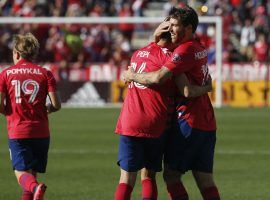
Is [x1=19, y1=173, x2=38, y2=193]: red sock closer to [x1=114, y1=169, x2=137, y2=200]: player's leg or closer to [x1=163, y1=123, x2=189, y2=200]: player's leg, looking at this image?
[x1=114, y1=169, x2=137, y2=200]: player's leg

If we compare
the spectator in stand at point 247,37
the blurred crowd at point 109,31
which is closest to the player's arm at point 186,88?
the blurred crowd at point 109,31

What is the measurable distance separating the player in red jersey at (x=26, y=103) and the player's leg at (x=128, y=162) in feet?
3.60

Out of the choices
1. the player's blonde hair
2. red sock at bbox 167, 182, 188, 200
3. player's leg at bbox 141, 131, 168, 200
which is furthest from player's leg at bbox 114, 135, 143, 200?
the player's blonde hair

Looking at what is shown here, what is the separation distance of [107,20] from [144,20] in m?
1.28

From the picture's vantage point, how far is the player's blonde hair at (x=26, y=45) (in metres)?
9.55

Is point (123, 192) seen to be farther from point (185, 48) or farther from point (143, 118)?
point (185, 48)

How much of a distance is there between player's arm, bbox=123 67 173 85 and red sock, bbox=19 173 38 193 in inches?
59.6

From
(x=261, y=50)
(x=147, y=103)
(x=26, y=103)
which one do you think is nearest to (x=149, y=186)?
(x=147, y=103)

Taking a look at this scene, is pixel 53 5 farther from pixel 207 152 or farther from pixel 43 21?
pixel 207 152

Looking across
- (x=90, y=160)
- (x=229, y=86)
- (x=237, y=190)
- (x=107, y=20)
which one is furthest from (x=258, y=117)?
(x=237, y=190)

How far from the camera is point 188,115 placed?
29.6ft

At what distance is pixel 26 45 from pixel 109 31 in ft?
73.8

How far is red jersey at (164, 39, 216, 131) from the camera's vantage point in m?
8.80

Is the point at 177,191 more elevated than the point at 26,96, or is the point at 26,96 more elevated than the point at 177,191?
the point at 26,96
